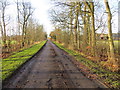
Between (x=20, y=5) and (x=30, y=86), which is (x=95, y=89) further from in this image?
(x=20, y=5)

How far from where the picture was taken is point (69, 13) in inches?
492

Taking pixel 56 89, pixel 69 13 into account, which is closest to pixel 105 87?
pixel 56 89

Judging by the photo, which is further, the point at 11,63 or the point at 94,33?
the point at 94,33

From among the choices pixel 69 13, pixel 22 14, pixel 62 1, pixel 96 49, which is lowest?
pixel 96 49

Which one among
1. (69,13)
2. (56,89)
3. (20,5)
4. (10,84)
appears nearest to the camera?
(56,89)

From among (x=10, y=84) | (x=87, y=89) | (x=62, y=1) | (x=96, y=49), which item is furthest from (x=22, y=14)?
(x=87, y=89)

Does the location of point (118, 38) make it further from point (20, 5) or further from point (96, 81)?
point (20, 5)

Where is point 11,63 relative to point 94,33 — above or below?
below

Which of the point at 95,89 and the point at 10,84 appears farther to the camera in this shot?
the point at 10,84

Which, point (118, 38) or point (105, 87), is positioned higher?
point (118, 38)

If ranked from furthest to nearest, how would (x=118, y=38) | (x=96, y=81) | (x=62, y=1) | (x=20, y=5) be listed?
(x=20, y=5), (x=62, y=1), (x=118, y=38), (x=96, y=81)

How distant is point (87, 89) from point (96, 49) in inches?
263

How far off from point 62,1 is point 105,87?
427 inches

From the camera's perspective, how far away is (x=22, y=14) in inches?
986
